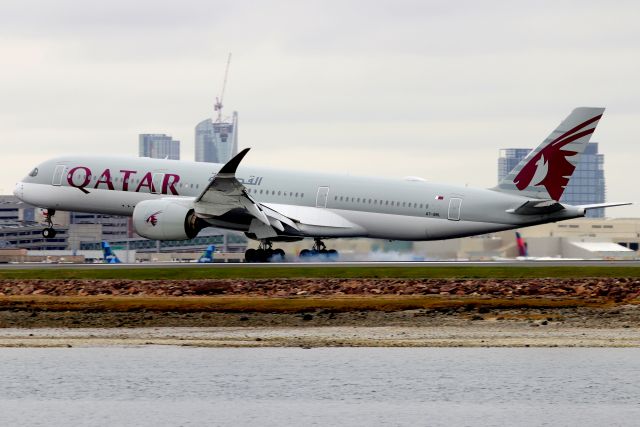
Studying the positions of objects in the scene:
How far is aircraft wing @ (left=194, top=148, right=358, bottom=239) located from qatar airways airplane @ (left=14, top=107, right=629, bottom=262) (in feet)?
0.18

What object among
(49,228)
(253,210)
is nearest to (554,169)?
(253,210)

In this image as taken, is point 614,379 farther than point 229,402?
Yes

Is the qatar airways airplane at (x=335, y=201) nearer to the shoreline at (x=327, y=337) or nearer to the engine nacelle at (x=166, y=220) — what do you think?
the engine nacelle at (x=166, y=220)

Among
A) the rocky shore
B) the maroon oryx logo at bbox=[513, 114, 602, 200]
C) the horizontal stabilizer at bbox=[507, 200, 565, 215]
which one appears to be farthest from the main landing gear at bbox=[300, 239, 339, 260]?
the rocky shore

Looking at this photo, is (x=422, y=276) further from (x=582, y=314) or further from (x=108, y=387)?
(x=108, y=387)

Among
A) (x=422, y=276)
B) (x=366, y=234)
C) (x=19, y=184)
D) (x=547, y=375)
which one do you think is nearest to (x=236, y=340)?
(x=547, y=375)

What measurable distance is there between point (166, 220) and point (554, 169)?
2152 cm

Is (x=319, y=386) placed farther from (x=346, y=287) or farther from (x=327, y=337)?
(x=346, y=287)

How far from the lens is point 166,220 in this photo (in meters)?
70.5

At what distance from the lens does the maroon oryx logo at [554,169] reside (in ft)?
232

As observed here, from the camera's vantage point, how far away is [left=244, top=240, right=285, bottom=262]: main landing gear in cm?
7269

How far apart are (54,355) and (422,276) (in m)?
20.2

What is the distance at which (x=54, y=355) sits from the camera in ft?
151

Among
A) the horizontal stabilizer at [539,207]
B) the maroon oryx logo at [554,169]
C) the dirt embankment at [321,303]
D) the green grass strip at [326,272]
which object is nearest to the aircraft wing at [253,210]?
the green grass strip at [326,272]
